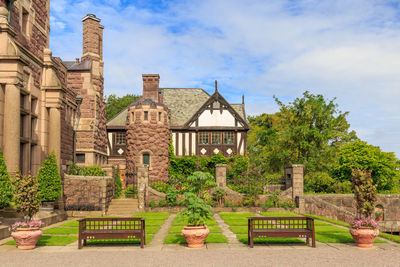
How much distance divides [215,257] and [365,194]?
5435mm

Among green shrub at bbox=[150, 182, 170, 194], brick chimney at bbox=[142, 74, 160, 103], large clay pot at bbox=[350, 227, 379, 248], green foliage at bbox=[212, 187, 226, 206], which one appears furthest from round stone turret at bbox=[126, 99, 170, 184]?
large clay pot at bbox=[350, 227, 379, 248]

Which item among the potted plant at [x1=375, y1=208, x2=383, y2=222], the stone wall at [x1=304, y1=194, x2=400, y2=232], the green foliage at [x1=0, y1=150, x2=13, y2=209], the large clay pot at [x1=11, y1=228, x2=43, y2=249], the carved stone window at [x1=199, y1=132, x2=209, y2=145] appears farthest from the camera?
the carved stone window at [x1=199, y1=132, x2=209, y2=145]

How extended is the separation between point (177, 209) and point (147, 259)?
14.7 m

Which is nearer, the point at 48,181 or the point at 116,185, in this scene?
the point at 48,181

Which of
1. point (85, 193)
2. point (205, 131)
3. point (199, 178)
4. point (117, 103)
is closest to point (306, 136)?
point (205, 131)

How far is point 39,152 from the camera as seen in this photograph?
19344 millimetres

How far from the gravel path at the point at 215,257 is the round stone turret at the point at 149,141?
2249 cm

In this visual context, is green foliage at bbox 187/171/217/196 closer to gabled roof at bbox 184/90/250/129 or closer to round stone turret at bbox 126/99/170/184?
round stone turret at bbox 126/99/170/184

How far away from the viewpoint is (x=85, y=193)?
2255 centimetres

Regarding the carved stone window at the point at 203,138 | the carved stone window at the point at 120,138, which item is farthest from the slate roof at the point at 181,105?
the carved stone window at the point at 203,138

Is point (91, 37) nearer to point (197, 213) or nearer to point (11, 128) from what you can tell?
point (11, 128)

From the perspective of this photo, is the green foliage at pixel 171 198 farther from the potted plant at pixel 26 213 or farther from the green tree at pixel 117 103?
the green tree at pixel 117 103

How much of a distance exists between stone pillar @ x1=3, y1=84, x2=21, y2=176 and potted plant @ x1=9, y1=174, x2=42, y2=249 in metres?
2.58

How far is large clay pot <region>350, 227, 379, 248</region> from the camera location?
1153cm
